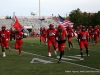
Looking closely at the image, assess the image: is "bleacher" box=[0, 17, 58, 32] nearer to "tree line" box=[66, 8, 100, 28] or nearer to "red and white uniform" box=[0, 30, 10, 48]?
"tree line" box=[66, 8, 100, 28]

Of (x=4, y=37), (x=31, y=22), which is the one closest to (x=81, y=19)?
(x=31, y=22)

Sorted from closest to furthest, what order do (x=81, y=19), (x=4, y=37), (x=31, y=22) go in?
1. (x=4, y=37)
2. (x=81, y=19)
3. (x=31, y=22)

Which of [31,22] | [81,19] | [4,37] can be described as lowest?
[4,37]

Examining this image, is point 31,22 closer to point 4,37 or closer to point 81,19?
point 81,19

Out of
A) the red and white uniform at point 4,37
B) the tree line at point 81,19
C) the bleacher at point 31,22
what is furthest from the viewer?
the bleacher at point 31,22

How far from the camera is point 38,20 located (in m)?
70.6

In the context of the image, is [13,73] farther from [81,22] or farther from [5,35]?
[81,22]

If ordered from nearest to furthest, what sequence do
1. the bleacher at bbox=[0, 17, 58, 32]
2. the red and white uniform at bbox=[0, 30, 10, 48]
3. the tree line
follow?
the red and white uniform at bbox=[0, 30, 10, 48]
the tree line
the bleacher at bbox=[0, 17, 58, 32]

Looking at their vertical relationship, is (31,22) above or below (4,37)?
above

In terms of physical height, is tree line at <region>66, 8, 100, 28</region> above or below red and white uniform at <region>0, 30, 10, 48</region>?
above

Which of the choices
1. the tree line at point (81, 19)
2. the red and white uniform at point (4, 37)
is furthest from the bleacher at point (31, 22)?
the red and white uniform at point (4, 37)

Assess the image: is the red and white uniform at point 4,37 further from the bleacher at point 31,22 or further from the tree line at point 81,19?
the bleacher at point 31,22

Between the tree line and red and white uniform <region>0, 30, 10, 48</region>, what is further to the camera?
the tree line

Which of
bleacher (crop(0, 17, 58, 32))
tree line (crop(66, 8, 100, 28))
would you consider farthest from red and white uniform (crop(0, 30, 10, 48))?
bleacher (crop(0, 17, 58, 32))
